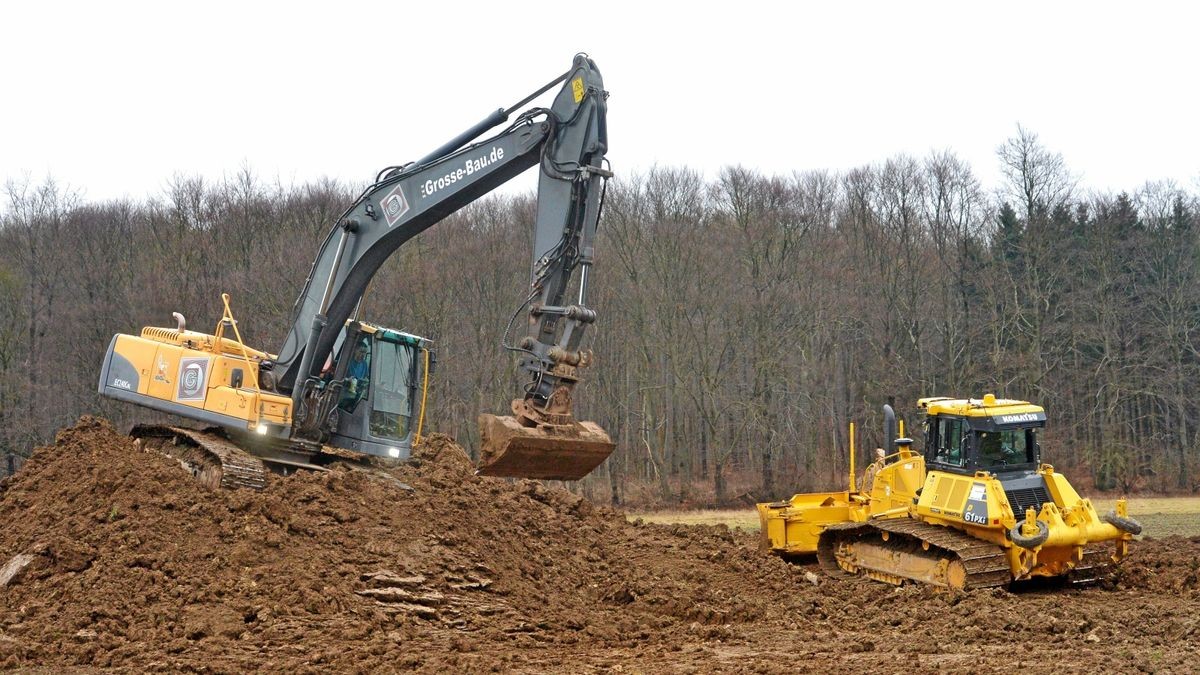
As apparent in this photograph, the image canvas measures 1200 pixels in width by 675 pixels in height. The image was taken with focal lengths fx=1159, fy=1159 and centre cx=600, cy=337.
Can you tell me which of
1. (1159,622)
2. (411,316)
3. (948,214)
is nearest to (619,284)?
(411,316)

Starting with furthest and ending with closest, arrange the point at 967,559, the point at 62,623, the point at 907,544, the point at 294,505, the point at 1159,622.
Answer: the point at 907,544 < the point at 967,559 < the point at 294,505 < the point at 1159,622 < the point at 62,623

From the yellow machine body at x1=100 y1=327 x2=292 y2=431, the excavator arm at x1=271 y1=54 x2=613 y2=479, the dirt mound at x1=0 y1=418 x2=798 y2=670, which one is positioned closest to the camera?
the dirt mound at x1=0 y1=418 x2=798 y2=670

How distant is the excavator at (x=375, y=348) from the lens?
10.9 meters

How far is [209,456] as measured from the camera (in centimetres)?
1330

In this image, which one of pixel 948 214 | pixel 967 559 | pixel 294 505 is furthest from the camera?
pixel 948 214

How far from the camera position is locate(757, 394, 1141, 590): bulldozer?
43.3 feet

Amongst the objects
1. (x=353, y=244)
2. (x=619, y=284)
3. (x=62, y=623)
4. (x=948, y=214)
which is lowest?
(x=62, y=623)

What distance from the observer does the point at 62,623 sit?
397 inches

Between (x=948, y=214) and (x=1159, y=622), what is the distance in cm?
2700

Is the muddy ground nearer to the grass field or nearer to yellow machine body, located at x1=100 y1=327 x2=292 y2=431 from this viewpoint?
yellow machine body, located at x1=100 y1=327 x2=292 y2=431

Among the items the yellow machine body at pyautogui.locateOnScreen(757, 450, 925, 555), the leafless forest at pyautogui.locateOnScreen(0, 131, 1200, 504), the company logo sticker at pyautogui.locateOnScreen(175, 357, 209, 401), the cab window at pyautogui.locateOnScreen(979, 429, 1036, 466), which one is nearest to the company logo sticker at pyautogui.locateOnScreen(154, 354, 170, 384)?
the company logo sticker at pyautogui.locateOnScreen(175, 357, 209, 401)

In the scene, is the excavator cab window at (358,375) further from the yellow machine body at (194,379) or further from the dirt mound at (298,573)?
the dirt mound at (298,573)

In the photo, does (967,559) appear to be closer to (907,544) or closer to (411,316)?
(907,544)

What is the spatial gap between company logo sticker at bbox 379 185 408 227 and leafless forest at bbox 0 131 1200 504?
2119cm
